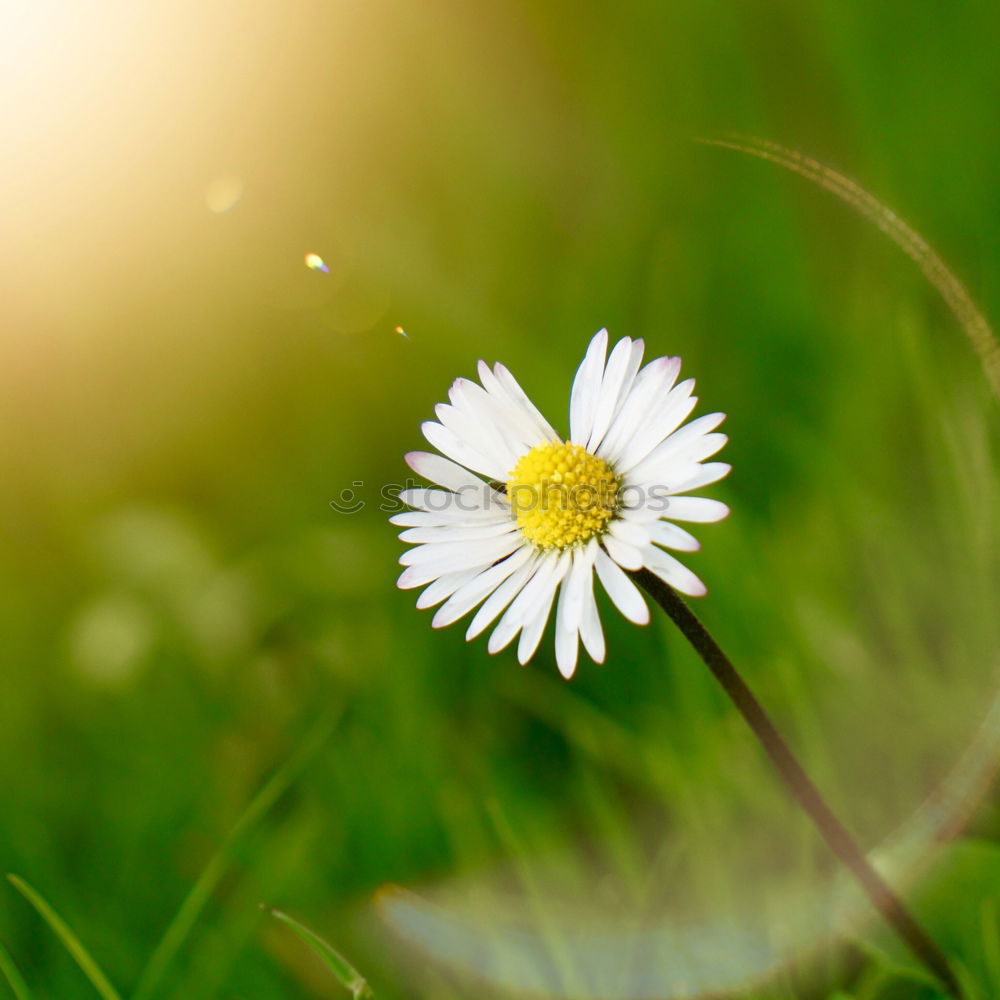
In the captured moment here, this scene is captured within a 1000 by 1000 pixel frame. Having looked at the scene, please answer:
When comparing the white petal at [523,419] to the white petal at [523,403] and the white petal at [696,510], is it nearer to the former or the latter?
the white petal at [523,403]

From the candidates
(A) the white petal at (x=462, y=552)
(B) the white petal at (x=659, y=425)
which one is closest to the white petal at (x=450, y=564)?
(A) the white petal at (x=462, y=552)

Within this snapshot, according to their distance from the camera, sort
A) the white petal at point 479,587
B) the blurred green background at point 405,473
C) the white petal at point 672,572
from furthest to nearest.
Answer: the blurred green background at point 405,473 → the white petal at point 479,587 → the white petal at point 672,572

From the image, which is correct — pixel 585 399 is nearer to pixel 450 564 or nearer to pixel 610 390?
pixel 610 390

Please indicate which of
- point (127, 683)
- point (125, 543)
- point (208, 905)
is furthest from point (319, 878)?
point (125, 543)

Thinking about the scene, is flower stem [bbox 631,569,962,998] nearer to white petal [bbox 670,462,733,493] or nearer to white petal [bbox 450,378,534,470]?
white petal [bbox 670,462,733,493]

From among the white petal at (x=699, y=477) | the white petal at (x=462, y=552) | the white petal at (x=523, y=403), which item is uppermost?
the white petal at (x=523, y=403)

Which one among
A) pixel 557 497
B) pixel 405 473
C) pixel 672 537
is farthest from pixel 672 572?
pixel 405 473
